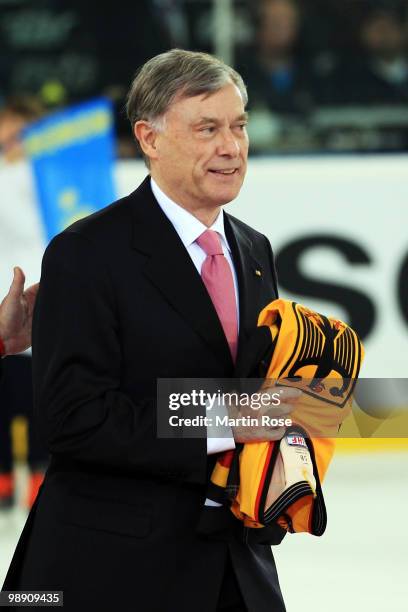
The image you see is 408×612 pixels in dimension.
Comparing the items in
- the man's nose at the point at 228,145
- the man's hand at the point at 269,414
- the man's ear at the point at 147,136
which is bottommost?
the man's hand at the point at 269,414

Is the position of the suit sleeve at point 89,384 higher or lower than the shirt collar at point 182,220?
lower

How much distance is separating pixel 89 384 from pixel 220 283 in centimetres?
35

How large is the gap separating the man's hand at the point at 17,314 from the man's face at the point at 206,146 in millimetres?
419

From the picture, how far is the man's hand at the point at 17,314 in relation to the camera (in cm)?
255

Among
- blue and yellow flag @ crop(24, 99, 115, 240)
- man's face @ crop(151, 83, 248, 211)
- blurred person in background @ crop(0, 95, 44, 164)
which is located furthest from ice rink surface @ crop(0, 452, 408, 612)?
man's face @ crop(151, 83, 248, 211)

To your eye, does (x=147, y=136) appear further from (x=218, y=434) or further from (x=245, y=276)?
(x=218, y=434)

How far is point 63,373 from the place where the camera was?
2154 millimetres

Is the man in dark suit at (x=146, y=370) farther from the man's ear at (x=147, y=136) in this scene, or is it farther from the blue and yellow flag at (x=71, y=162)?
the blue and yellow flag at (x=71, y=162)

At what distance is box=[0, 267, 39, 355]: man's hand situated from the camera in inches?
100

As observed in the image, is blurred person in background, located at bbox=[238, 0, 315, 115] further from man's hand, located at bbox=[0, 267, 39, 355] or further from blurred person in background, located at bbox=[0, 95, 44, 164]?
man's hand, located at bbox=[0, 267, 39, 355]

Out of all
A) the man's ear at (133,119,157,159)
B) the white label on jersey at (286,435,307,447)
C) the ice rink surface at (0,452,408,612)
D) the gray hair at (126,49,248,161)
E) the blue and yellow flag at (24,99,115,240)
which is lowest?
the ice rink surface at (0,452,408,612)

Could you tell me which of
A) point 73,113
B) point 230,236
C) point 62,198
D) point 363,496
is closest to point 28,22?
point 73,113

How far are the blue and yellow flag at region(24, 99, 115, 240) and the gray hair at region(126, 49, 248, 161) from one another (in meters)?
3.80

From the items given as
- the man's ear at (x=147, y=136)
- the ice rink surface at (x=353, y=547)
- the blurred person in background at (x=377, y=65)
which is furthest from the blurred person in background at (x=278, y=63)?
the man's ear at (x=147, y=136)
